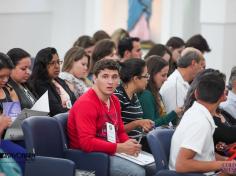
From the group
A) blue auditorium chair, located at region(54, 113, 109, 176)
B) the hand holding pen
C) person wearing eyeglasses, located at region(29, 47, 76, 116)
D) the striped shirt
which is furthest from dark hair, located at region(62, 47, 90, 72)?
blue auditorium chair, located at region(54, 113, 109, 176)

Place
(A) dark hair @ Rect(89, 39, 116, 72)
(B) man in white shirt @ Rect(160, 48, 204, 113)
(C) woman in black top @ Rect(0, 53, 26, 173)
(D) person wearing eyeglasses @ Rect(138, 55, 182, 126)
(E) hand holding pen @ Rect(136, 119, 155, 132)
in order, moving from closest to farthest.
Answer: (C) woman in black top @ Rect(0, 53, 26, 173) < (E) hand holding pen @ Rect(136, 119, 155, 132) < (D) person wearing eyeglasses @ Rect(138, 55, 182, 126) < (B) man in white shirt @ Rect(160, 48, 204, 113) < (A) dark hair @ Rect(89, 39, 116, 72)

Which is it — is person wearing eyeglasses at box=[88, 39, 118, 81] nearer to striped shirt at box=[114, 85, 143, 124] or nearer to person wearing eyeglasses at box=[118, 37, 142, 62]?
person wearing eyeglasses at box=[118, 37, 142, 62]

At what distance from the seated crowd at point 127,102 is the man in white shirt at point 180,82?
1 centimetres

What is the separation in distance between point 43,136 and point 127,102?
47.4 inches

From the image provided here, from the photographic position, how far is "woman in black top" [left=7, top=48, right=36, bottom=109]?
630cm

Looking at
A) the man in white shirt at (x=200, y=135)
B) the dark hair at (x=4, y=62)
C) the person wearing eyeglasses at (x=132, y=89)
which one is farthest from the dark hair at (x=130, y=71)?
the man in white shirt at (x=200, y=135)

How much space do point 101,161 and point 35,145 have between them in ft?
1.77

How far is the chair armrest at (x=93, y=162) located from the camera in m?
5.59

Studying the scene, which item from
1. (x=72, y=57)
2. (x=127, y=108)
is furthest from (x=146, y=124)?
(x=72, y=57)

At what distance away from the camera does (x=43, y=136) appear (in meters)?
5.51

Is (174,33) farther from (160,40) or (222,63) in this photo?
(222,63)

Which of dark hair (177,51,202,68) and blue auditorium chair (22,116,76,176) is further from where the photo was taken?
dark hair (177,51,202,68)

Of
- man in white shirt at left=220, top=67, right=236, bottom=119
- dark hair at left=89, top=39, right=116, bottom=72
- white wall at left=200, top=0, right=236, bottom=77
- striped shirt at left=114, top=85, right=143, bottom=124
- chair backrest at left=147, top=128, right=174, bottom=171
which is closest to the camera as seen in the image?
chair backrest at left=147, top=128, right=174, bottom=171

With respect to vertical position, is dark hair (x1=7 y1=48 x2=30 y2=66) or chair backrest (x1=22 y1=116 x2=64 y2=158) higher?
dark hair (x1=7 y1=48 x2=30 y2=66)
